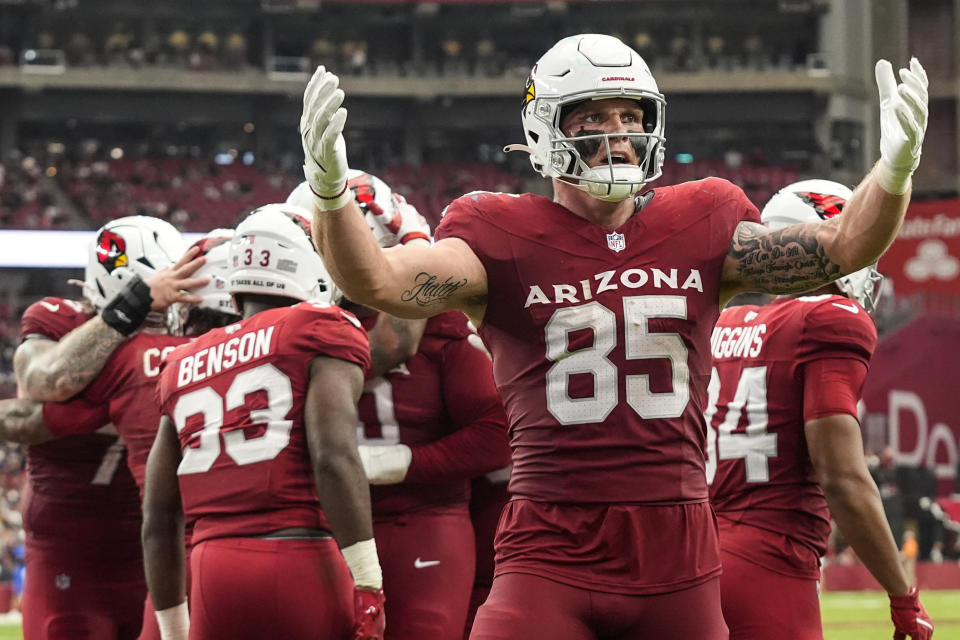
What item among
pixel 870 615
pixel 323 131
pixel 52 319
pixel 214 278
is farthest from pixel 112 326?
pixel 870 615

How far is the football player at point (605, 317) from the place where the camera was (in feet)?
9.76

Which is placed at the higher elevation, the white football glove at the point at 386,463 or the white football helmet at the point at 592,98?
the white football helmet at the point at 592,98

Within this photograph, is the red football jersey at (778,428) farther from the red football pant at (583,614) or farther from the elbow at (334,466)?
the elbow at (334,466)

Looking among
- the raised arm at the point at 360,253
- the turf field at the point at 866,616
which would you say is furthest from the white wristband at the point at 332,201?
the turf field at the point at 866,616

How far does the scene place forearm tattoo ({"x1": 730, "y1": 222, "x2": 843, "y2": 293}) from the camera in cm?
305

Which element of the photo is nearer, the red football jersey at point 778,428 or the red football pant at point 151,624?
the red football jersey at point 778,428

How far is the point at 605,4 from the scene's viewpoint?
35219mm

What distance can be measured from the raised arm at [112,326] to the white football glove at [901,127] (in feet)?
8.16

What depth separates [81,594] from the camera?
4.80m

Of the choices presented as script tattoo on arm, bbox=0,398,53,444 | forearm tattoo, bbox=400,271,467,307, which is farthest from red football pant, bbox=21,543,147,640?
forearm tattoo, bbox=400,271,467,307

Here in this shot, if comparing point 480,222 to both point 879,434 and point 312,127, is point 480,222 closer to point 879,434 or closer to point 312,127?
point 312,127

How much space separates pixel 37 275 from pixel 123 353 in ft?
84.6

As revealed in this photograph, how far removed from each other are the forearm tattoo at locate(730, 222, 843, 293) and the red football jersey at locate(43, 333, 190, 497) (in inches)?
84.8

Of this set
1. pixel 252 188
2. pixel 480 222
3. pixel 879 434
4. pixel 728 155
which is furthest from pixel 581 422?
pixel 728 155
